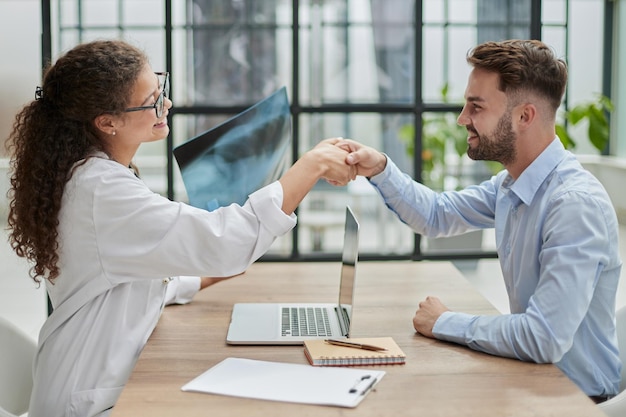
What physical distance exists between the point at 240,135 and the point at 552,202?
120 centimetres

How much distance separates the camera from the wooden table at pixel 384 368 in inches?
58.9

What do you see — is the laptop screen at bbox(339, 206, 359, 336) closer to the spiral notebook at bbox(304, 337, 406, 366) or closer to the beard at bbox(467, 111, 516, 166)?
the spiral notebook at bbox(304, 337, 406, 366)

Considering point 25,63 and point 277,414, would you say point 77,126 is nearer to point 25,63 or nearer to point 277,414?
point 277,414

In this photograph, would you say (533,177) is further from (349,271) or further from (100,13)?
(100,13)

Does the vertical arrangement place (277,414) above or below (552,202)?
below

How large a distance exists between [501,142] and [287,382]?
34.4 inches

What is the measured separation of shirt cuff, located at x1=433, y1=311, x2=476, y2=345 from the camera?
1.87 meters

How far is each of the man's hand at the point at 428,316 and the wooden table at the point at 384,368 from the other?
0.03 metres

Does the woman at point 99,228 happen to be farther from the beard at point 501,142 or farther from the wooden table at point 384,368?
→ the beard at point 501,142

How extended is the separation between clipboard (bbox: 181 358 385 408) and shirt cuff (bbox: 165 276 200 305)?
0.55 m

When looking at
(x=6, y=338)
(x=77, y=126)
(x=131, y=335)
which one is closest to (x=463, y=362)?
(x=131, y=335)

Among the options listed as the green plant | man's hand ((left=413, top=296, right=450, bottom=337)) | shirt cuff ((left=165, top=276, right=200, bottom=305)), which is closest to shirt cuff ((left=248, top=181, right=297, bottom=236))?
man's hand ((left=413, top=296, right=450, bottom=337))

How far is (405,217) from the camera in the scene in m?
2.52

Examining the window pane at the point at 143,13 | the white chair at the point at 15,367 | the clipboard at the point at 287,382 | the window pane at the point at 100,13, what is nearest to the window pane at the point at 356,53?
the window pane at the point at 143,13
